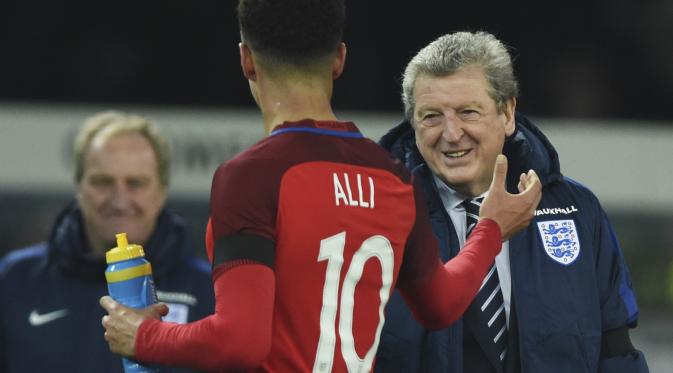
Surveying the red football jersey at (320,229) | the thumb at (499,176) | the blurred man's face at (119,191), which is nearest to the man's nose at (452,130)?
the thumb at (499,176)

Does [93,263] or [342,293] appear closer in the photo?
[342,293]

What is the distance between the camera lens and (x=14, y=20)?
841 centimetres

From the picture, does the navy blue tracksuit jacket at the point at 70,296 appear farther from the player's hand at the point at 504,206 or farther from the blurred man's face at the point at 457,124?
the player's hand at the point at 504,206

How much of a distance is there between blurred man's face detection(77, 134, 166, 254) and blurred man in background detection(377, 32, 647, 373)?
1.16 meters

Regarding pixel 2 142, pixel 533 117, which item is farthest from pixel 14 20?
pixel 533 117

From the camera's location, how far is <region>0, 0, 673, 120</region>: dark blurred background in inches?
328

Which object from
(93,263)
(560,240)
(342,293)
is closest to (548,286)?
(560,240)

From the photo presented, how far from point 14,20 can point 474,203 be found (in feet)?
19.4

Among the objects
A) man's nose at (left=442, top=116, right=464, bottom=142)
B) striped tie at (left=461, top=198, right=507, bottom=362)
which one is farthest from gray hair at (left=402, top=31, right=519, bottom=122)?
striped tie at (left=461, top=198, right=507, bottom=362)

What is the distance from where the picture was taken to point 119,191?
13.5ft

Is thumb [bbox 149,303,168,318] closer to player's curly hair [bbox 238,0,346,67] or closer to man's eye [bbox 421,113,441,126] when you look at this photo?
player's curly hair [bbox 238,0,346,67]

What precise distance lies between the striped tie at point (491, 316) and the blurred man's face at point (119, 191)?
4.35ft

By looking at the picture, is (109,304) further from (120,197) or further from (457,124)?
(120,197)

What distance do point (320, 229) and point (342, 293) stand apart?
133mm
